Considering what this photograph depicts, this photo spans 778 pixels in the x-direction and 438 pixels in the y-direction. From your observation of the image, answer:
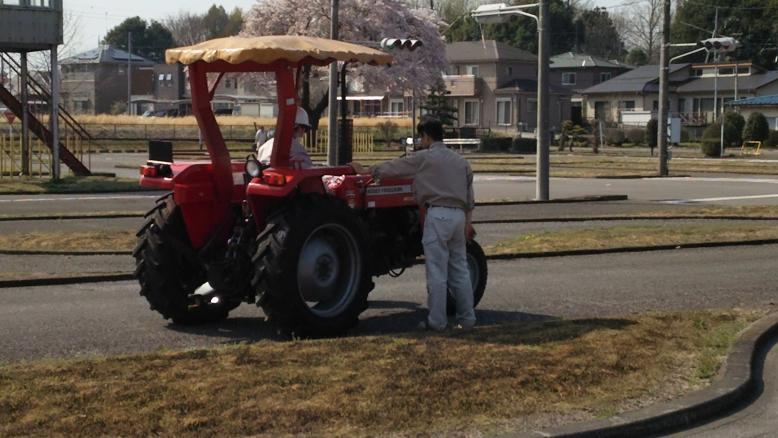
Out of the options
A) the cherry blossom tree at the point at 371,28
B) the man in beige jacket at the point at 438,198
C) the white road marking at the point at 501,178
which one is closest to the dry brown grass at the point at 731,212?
the white road marking at the point at 501,178

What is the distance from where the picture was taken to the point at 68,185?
30953 mm

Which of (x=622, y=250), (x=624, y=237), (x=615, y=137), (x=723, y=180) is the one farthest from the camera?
(x=615, y=137)

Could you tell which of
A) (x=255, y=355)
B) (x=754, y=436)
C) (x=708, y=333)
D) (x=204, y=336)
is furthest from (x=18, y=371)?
(x=708, y=333)

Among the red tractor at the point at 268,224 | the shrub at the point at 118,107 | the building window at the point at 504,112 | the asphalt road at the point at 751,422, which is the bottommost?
the asphalt road at the point at 751,422

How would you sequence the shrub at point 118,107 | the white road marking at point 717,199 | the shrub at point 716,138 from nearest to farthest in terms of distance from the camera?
1. the white road marking at point 717,199
2. the shrub at point 716,138
3. the shrub at point 118,107

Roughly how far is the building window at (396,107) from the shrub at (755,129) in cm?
3400

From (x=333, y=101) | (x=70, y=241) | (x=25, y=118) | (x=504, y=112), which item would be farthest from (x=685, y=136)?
(x=70, y=241)

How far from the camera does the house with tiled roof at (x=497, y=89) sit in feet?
302

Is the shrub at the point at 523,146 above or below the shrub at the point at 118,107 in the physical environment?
below

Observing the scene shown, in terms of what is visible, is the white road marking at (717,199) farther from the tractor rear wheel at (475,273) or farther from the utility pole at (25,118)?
the utility pole at (25,118)

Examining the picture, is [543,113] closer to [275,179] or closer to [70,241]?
[70,241]

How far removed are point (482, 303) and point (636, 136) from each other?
223ft

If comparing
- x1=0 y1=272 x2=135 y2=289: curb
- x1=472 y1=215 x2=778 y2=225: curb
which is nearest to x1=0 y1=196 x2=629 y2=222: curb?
x1=472 y1=215 x2=778 y2=225: curb

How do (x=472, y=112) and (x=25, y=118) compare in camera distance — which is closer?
(x=25, y=118)
